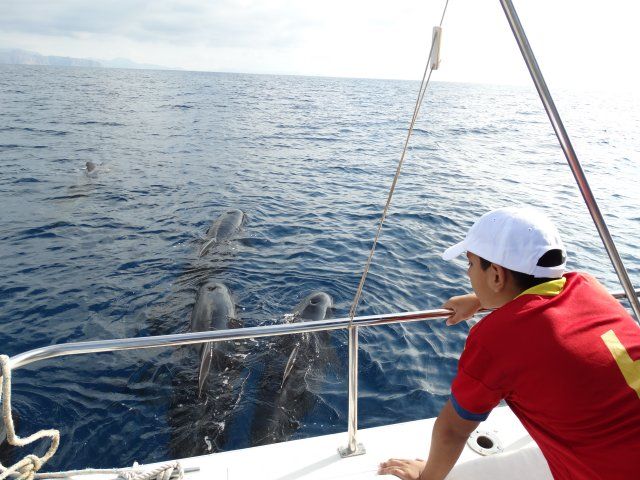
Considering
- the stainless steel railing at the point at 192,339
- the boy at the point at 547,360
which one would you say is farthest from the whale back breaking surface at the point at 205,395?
the boy at the point at 547,360

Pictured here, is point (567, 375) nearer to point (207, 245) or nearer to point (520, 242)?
point (520, 242)

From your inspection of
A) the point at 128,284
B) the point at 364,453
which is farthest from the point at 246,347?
the point at 364,453

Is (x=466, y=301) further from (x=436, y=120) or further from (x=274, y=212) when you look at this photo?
(x=436, y=120)

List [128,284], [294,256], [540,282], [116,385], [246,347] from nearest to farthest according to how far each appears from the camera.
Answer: [540,282]
[116,385]
[246,347]
[128,284]
[294,256]

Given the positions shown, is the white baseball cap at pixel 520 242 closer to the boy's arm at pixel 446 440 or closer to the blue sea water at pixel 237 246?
the boy's arm at pixel 446 440

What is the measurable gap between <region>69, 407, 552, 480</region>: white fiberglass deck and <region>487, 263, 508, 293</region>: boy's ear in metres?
1.18

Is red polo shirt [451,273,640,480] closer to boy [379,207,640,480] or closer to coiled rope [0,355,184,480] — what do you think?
boy [379,207,640,480]

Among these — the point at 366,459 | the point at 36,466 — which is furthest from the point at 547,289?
the point at 36,466

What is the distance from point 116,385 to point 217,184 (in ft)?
39.8

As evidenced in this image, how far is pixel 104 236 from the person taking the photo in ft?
36.3

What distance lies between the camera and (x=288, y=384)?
580 cm

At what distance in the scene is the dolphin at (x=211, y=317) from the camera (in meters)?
6.01

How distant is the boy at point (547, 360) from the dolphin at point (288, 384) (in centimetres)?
Result: 332

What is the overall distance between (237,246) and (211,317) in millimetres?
3753
